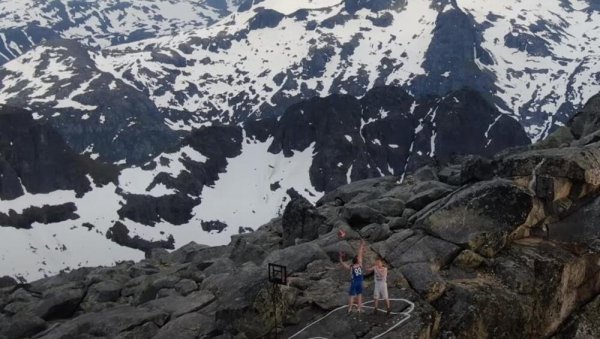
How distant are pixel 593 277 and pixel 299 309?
13913mm

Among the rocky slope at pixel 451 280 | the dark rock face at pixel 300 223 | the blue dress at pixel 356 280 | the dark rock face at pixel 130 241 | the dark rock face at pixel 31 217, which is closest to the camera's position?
the blue dress at pixel 356 280

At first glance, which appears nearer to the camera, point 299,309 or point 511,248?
point 299,309

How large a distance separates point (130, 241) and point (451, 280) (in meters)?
176

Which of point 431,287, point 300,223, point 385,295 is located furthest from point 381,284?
point 300,223

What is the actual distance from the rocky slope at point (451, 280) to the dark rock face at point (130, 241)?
156m

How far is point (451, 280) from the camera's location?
24.9m

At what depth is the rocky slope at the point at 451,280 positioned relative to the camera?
23406 millimetres

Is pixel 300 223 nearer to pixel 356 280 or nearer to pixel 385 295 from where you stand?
pixel 356 280

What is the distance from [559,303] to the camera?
82.5 feet

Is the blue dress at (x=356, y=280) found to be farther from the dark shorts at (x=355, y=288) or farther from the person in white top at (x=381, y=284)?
the person in white top at (x=381, y=284)

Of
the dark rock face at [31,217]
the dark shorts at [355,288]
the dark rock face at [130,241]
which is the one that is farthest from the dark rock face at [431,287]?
the dark rock face at [31,217]

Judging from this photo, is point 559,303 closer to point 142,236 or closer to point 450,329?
point 450,329

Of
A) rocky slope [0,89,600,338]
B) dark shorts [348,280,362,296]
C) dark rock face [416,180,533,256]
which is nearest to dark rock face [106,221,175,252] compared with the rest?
rocky slope [0,89,600,338]

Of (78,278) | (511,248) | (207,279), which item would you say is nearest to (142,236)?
(78,278)
